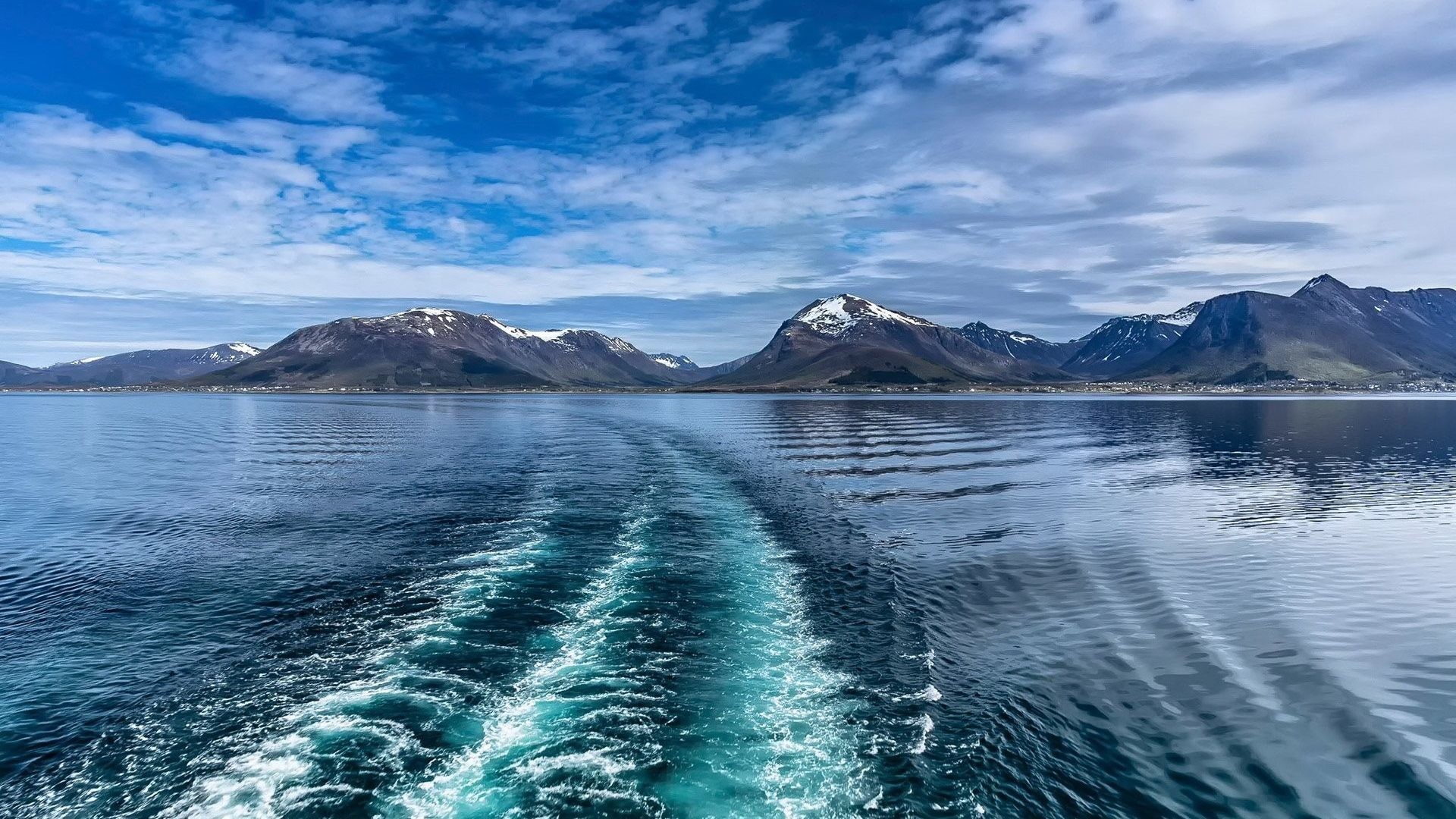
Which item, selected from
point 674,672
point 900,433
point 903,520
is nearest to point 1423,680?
point 674,672

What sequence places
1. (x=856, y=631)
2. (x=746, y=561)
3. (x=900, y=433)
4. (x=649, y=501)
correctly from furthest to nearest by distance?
(x=900, y=433) < (x=649, y=501) < (x=746, y=561) < (x=856, y=631)

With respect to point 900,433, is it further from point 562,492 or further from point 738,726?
point 738,726

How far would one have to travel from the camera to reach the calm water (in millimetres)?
13906

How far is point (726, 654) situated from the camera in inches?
795

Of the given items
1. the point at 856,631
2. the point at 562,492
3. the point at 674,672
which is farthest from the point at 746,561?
the point at 562,492

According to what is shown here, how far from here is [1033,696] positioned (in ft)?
58.0

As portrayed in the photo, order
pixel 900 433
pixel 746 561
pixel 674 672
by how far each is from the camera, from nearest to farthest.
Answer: pixel 674 672 < pixel 746 561 < pixel 900 433

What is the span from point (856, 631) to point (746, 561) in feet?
30.6

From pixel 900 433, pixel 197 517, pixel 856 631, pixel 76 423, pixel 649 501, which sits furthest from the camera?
pixel 76 423

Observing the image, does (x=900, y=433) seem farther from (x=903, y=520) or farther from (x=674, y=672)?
(x=674, y=672)

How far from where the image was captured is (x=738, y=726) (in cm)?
1595

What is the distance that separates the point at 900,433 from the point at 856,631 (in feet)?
294

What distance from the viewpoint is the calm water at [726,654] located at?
13.9 m

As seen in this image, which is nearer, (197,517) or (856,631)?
(856,631)
